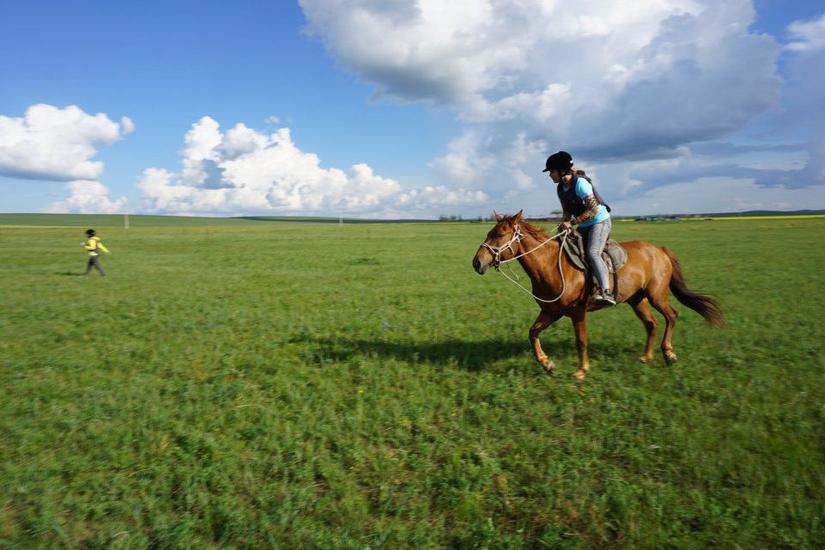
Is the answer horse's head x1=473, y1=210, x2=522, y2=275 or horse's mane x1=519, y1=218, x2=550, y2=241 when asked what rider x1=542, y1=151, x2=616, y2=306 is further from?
horse's head x1=473, y1=210, x2=522, y2=275

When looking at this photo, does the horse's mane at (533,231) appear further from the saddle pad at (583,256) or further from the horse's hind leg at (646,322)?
the horse's hind leg at (646,322)

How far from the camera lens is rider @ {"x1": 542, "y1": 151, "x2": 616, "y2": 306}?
734 centimetres

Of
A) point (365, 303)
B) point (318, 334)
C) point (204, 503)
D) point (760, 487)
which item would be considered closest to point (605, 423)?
point (760, 487)

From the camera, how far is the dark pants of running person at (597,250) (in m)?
7.41

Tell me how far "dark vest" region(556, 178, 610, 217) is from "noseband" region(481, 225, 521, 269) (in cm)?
119

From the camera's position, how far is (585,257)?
7609 millimetres

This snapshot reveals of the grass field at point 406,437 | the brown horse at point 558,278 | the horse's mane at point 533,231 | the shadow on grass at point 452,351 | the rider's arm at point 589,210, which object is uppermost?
the rider's arm at point 589,210

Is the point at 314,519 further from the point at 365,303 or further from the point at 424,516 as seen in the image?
the point at 365,303

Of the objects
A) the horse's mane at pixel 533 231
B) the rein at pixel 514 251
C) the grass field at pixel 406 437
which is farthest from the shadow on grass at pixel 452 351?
the horse's mane at pixel 533 231

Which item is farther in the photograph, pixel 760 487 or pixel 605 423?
pixel 605 423

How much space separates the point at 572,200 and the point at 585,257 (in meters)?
1.00

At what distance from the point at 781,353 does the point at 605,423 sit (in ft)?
16.3

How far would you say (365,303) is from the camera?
14.1 metres

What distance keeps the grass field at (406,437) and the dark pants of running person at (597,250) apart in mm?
1594
